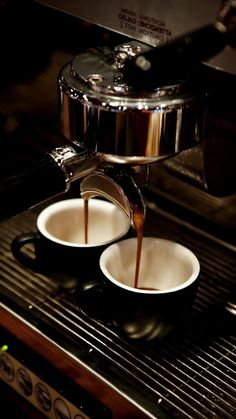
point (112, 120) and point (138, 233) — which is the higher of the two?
point (112, 120)

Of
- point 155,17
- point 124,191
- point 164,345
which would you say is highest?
point 155,17

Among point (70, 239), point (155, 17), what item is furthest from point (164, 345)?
point (155, 17)

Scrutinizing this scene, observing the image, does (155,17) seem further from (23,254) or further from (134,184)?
(23,254)

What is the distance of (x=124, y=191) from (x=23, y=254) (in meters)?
0.16

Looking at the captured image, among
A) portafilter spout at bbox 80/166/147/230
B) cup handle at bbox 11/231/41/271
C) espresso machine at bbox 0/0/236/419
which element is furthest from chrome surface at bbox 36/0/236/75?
cup handle at bbox 11/231/41/271

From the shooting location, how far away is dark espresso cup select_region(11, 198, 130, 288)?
0.70 metres

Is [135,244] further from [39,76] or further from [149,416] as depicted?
[39,76]

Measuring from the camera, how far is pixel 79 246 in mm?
694

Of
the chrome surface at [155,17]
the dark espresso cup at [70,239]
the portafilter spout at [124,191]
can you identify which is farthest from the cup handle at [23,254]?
the chrome surface at [155,17]

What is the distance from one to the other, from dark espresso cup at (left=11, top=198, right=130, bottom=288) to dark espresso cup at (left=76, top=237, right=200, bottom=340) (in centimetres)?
3

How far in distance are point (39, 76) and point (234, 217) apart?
32 cm

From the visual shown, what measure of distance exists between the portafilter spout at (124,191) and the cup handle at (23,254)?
0.36ft

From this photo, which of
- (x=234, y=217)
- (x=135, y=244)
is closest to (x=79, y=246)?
(x=135, y=244)

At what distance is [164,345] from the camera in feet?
2.16
